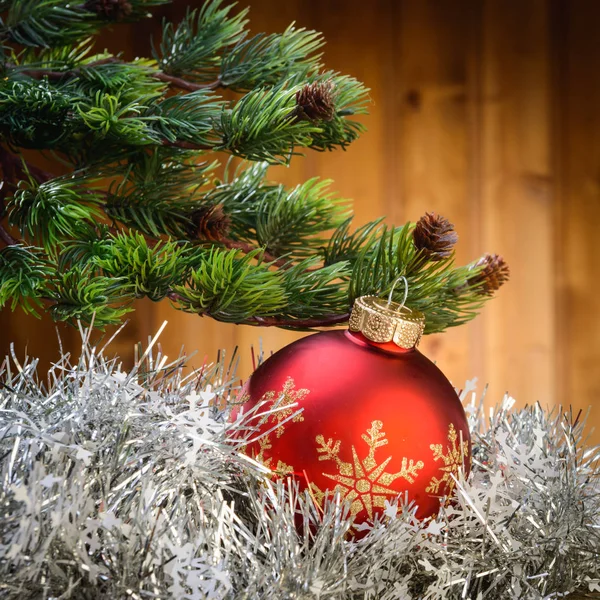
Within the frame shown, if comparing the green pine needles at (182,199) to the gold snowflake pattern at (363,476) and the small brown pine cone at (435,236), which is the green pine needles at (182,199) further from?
the gold snowflake pattern at (363,476)

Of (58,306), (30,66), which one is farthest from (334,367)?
(30,66)

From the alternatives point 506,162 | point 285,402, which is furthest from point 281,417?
point 506,162

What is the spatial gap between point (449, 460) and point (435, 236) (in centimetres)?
14

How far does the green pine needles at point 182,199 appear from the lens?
463 mm

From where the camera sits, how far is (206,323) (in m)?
1.09

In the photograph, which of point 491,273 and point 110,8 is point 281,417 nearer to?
point 491,273

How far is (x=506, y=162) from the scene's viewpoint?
1190 millimetres

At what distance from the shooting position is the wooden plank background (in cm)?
116

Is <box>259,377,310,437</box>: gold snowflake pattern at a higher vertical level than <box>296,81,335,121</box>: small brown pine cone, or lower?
lower

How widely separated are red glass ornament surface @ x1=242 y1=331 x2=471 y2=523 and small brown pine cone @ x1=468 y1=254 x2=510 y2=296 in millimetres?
155

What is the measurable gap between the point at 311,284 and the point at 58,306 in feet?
0.56

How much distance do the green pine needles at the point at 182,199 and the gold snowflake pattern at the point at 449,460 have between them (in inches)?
4.2

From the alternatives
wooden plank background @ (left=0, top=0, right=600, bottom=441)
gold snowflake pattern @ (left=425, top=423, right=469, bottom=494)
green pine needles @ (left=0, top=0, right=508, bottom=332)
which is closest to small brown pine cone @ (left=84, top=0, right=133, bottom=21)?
green pine needles @ (left=0, top=0, right=508, bottom=332)

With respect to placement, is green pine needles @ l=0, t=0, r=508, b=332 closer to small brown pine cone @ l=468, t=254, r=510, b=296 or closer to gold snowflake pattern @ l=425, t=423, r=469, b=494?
small brown pine cone @ l=468, t=254, r=510, b=296
